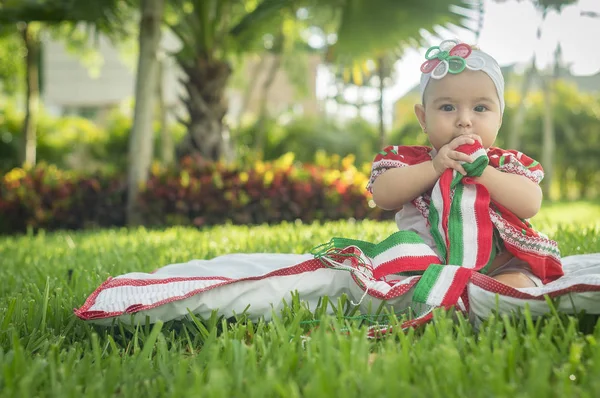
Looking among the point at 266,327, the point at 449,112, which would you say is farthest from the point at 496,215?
the point at 266,327

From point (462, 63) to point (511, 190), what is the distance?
0.44 m

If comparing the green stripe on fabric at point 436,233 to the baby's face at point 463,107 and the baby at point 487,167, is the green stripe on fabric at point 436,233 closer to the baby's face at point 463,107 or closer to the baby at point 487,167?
the baby at point 487,167

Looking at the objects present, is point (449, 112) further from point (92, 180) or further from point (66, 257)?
point (92, 180)

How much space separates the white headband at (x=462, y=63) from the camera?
190cm

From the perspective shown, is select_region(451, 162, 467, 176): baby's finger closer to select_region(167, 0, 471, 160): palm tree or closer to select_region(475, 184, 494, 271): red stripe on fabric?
select_region(475, 184, 494, 271): red stripe on fabric

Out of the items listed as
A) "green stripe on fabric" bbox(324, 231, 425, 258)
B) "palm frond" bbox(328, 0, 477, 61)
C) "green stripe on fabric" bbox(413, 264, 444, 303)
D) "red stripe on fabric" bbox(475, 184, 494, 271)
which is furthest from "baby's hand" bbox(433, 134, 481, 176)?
"palm frond" bbox(328, 0, 477, 61)

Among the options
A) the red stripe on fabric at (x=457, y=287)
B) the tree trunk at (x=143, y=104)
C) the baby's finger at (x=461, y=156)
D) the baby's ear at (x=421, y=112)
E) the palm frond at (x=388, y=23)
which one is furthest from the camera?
the tree trunk at (x=143, y=104)

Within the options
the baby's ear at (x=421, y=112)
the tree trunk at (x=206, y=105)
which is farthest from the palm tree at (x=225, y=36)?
the baby's ear at (x=421, y=112)

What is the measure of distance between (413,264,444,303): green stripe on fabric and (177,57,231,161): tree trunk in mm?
5165

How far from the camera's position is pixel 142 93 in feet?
20.5

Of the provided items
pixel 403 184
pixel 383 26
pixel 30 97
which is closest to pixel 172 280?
pixel 403 184

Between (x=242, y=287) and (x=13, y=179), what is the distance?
622 centimetres

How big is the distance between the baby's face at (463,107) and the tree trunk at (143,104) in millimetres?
4772

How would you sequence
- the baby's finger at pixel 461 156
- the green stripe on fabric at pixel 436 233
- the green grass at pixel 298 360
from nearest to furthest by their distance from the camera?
the green grass at pixel 298 360
the baby's finger at pixel 461 156
the green stripe on fabric at pixel 436 233
